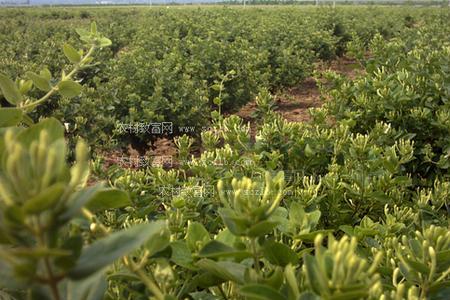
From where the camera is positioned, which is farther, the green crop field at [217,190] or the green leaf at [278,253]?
the green leaf at [278,253]

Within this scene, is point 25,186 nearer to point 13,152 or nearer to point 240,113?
point 13,152

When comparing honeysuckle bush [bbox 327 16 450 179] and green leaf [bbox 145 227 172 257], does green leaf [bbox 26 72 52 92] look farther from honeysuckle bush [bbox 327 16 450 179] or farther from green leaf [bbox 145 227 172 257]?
honeysuckle bush [bbox 327 16 450 179]

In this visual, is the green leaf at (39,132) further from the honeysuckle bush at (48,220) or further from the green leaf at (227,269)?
the green leaf at (227,269)

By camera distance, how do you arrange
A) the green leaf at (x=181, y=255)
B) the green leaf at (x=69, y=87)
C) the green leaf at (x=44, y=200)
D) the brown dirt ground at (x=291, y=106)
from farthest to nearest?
the brown dirt ground at (x=291, y=106)
the green leaf at (x=69, y=87)
the green leaf at (x=181, y=255)
the green leaf at (x=44, y=200)

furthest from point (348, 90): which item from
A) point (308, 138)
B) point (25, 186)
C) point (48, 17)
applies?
point (48, 17)

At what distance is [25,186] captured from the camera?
0.41m

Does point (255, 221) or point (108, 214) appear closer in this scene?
point (255, 221)

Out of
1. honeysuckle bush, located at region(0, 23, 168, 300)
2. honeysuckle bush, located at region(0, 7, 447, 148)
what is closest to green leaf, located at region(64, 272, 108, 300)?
honeysuckle bush, located at region(0, 23, 168, 300)

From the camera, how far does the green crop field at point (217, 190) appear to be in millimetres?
466

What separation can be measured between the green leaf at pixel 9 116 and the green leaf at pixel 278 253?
0.39 m

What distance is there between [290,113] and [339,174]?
4.68m

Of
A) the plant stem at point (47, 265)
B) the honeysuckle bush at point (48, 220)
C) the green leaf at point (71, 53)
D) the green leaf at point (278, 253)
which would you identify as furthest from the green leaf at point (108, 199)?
the green leaf at point (71, 53)

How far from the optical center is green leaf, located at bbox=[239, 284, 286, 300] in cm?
56

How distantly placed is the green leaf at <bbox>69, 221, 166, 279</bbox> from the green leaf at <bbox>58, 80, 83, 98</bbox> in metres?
0.49
